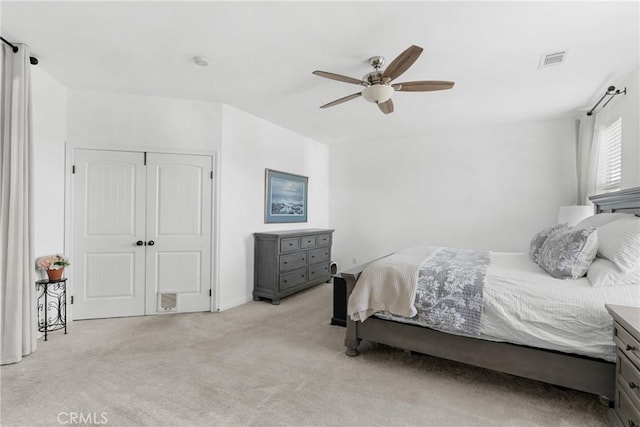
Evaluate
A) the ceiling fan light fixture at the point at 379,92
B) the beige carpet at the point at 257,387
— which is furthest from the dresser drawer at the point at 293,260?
the ceiling fan light fixture at the point at 379,92

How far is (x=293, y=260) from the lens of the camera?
4.34 meters

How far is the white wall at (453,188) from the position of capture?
4406 mm

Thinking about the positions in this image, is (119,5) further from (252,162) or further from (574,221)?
(574,221)

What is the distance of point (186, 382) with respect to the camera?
2141mm

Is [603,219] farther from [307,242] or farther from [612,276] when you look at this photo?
[307,242]

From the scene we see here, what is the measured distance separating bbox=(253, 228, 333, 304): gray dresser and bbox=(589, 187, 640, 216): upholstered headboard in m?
3.44

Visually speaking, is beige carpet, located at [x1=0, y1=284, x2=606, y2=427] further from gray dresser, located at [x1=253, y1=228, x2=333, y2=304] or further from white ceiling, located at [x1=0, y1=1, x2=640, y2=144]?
white ceiling, located at [x1=0, y1=1, x2=640, y2=144]

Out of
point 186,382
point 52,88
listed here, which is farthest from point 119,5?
point 186,382

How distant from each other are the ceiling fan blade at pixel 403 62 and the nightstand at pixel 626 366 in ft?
6.09

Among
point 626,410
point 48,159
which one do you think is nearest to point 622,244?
point 626,410

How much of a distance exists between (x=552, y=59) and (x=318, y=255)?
12.1 ft

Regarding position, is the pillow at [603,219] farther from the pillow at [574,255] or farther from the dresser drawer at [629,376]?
the dresser drawer at [629,376]

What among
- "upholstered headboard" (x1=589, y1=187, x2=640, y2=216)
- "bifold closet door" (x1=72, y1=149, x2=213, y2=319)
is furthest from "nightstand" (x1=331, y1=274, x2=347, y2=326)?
"upholstered headboard" (x1=589, y1=187, x2=640, y2=216)

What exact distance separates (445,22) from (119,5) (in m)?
2.22
